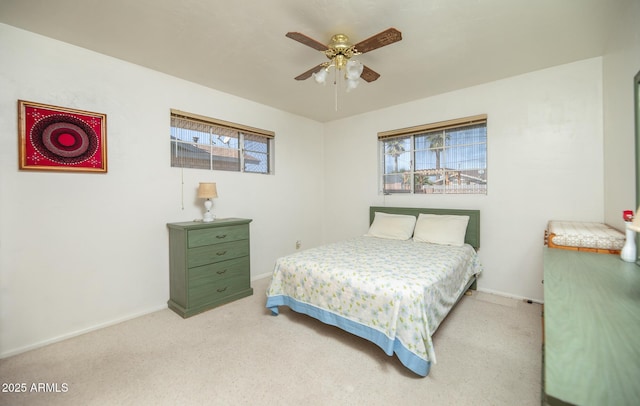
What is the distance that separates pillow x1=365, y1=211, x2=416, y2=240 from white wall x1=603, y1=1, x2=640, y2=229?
1.79 meters

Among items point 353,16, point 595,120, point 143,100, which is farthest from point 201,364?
point 595,120

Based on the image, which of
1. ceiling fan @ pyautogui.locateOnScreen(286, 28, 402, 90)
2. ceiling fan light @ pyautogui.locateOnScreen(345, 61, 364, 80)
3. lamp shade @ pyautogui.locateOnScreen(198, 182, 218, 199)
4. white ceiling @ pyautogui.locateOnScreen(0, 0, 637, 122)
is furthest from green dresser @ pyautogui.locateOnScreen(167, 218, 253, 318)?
ceiling fan light @ pyautogui.locateOnScreen(345, 61, 364, 80)

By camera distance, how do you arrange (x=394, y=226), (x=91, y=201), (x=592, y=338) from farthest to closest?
(x=394, y=226) < (x=91, y=201) < (x=592, y=338)

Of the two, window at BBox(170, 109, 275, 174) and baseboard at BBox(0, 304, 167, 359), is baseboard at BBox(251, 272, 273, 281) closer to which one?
baseboard at BBox(0, 304, 167, 359)

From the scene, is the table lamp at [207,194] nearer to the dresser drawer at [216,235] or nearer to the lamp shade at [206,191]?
the lamp shade at [206,191]

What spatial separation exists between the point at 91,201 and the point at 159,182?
0.59 m

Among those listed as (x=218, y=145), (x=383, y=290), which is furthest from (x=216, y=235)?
(x=383, y=290)

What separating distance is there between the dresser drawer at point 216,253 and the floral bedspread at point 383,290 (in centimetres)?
71

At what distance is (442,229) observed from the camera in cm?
313

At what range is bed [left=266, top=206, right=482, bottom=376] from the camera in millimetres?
1739

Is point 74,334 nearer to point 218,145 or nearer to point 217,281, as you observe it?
point 217,281

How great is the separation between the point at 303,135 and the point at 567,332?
13.1 feet

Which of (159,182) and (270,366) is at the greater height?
(159,182)

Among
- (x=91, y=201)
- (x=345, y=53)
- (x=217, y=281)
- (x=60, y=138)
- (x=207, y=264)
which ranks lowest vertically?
(x=217, y=281)
